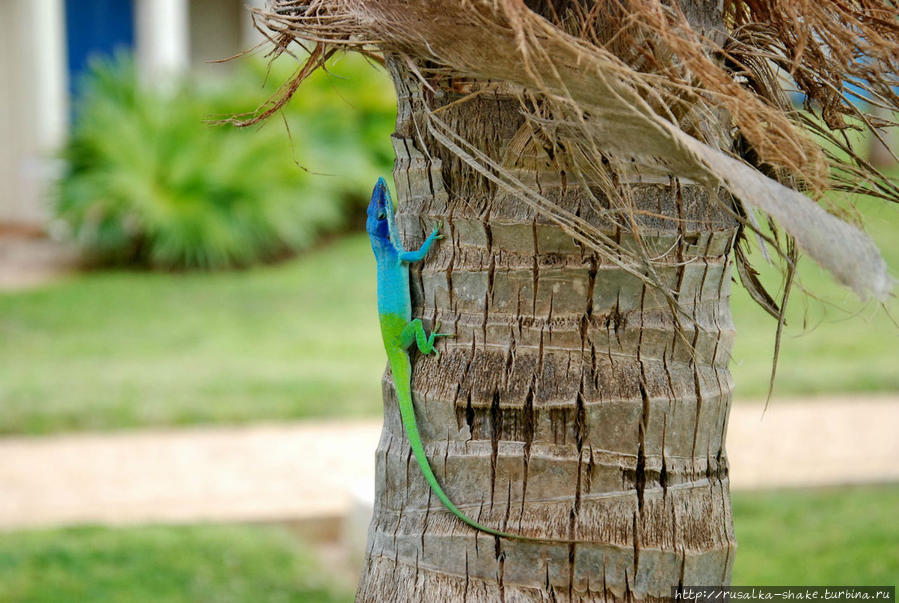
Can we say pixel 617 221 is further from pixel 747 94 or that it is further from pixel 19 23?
pixel 19 23

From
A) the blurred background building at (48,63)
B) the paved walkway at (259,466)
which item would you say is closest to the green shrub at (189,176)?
the blurred background building at (48,63)

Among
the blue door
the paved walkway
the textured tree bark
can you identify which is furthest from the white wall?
the textured tree bark

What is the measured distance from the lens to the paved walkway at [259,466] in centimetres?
590

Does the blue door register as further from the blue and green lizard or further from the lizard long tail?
the lizard long tail

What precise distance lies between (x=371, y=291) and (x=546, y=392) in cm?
1092

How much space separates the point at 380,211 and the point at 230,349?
751 cm

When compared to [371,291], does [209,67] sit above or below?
above

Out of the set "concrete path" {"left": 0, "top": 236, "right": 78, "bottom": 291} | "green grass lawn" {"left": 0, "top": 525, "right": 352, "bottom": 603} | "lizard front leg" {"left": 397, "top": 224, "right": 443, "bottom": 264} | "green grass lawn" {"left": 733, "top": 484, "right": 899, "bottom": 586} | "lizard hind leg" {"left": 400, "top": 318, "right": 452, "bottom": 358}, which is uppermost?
"lizard front leg" {"left": 397, "top": 224, "right": 443, "bottom": 264}

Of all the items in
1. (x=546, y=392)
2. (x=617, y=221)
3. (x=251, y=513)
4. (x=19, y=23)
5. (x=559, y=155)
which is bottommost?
(x=251, y=513)

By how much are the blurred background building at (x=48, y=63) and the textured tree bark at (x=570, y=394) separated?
40.3 feet

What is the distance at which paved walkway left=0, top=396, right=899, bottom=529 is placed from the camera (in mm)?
5902

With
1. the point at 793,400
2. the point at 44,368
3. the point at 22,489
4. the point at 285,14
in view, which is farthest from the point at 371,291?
the point at 285,14

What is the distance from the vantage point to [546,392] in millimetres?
2188

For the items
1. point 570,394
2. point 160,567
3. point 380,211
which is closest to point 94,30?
point 160,567
